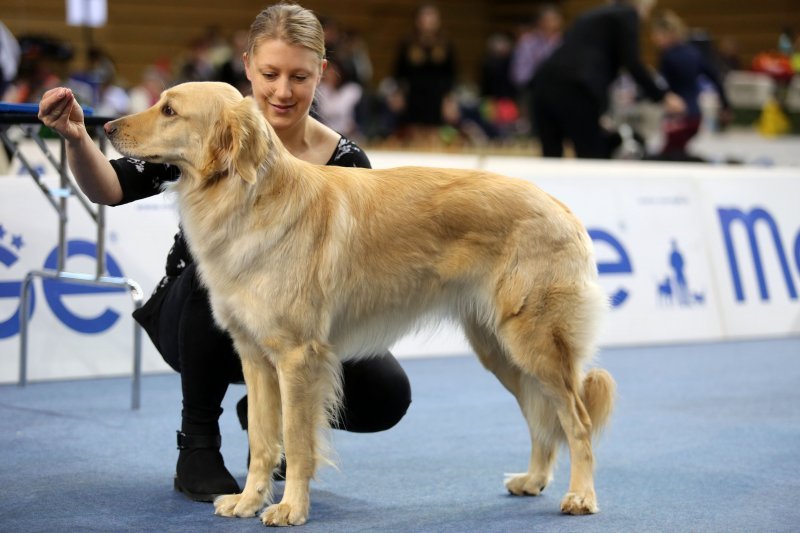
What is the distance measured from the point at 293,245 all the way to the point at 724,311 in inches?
156

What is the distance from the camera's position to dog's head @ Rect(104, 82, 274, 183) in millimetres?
2635

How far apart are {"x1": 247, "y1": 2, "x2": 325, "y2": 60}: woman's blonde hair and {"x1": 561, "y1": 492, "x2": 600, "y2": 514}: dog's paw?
4.90ft

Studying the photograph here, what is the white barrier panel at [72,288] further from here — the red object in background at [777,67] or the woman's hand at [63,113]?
the red object in background at [777,67]

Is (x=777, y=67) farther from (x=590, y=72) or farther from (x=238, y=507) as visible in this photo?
(x=238, y=507)

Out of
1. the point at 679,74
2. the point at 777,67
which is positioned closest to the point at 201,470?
the point at 679,74

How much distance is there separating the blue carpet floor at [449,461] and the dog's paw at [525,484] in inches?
1.6

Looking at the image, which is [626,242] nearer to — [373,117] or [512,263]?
[512,263]

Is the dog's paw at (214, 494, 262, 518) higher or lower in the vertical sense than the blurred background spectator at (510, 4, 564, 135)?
lower

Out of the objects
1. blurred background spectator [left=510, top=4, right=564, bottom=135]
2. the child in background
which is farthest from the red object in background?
the child in background

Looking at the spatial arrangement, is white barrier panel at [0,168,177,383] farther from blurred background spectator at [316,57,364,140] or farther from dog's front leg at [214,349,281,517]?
blurred background spectator at [316,57,364,140]

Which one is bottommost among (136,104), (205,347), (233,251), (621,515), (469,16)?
(621,515)

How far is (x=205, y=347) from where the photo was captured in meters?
3.01

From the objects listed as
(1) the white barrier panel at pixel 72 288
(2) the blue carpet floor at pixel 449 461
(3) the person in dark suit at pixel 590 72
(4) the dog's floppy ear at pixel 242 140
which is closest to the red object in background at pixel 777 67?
(3) the person in dark suit at pixel 590 72

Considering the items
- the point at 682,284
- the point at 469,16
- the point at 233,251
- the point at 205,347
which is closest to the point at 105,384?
the point at 205,347
